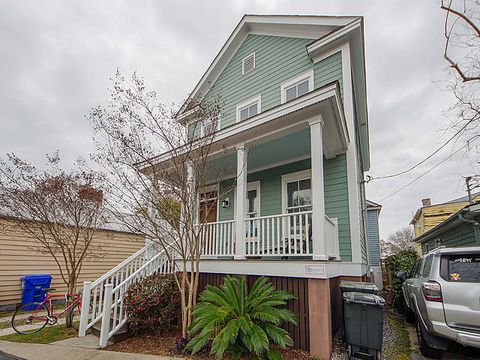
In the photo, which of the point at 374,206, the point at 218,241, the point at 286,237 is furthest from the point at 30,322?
the point at 374,206

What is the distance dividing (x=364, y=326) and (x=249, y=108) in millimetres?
7386

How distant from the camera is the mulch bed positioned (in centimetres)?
414

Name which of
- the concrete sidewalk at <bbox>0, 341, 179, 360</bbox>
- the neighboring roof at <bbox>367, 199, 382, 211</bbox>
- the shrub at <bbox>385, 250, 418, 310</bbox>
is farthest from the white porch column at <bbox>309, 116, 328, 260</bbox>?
the neighboring roof at <bbox>367, 199, 382, 211</bbox>

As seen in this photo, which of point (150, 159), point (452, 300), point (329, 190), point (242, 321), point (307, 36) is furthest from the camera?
point (307, 36)

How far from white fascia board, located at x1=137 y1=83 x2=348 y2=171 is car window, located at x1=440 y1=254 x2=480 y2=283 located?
3.08m

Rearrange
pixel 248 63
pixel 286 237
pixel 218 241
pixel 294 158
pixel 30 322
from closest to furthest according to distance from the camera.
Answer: pixel 286 237, pixel 218 241, pixel 30 322, pixel 294 158, pixel 248 63

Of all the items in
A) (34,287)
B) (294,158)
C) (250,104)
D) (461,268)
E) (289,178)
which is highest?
(250,104)

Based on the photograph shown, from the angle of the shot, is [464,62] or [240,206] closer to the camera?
[240,206]

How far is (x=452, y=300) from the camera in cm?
355

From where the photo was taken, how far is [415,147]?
12.8 m

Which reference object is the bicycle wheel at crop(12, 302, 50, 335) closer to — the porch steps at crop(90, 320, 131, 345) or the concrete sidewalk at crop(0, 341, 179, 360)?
the concrete sidewalk at crop(0, 341, 179, 360)

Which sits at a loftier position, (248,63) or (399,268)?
(248,63)

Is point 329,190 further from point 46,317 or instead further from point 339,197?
point 46,317

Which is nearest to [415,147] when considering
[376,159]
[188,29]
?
[376,159]
